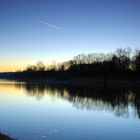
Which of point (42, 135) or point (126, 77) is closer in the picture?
point (42, 135)

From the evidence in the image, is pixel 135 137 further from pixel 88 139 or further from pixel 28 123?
pixel 28 123

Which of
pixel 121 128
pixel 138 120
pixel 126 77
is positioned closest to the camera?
pixel 121 128

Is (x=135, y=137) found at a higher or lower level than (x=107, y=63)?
lower

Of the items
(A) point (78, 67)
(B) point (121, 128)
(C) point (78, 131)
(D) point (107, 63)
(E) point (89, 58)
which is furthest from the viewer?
(E) point (89, 58)

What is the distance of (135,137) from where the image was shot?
17.4 metres

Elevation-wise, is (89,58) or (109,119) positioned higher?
(89,58)

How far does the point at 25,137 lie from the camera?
1631 cm

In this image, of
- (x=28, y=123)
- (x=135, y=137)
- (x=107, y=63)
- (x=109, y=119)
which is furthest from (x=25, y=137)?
(x=107, y=63)

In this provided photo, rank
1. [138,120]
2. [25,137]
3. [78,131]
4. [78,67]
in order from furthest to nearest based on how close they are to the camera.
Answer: [78,67] → [138,120] → [78,131] → [25,137]

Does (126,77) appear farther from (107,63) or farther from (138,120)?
(138,120)

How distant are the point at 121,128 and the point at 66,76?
136103 mm

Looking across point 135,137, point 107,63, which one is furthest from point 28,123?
point 107,63

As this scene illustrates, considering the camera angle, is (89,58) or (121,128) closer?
(121,128)

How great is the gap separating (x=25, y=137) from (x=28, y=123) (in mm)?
4985
